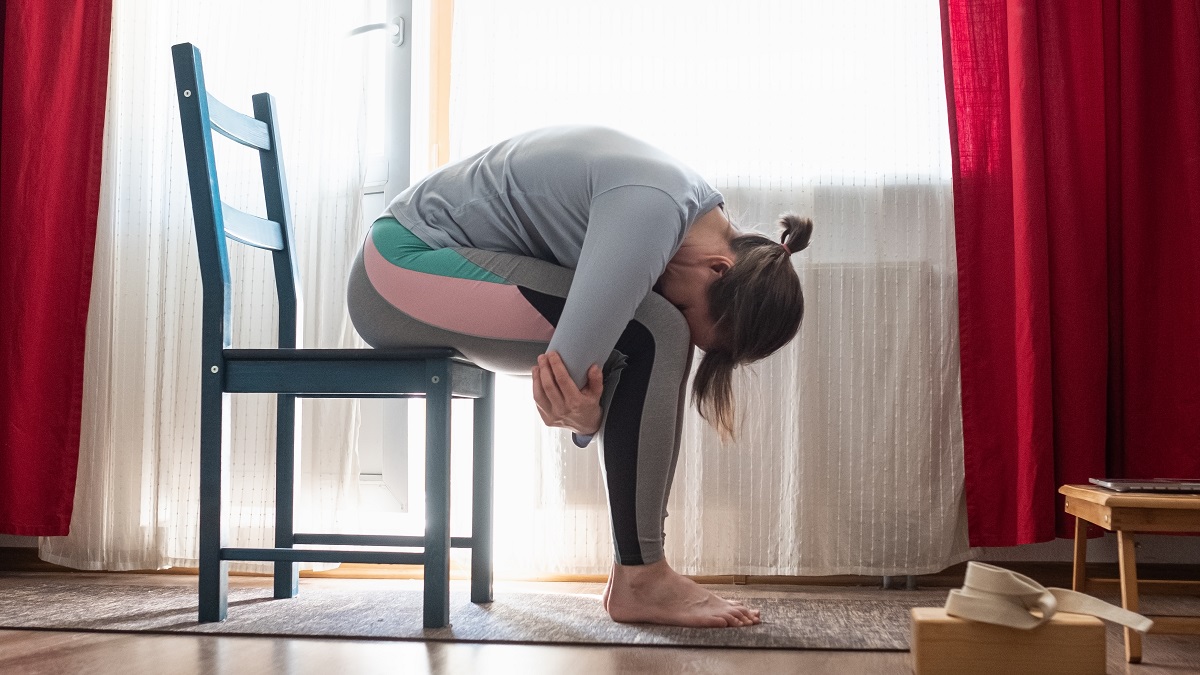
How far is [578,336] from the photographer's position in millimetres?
1270

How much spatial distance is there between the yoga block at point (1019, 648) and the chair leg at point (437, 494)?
2.18ft

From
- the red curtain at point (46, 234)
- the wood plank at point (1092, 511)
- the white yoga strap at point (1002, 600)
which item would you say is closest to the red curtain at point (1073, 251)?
the wood plank at point (1092, 511)

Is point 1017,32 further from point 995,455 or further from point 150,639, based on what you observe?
point 150,639

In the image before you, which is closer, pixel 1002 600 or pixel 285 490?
pixel 1002 600

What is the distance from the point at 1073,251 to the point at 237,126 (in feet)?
5.02

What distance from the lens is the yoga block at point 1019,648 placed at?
106cm

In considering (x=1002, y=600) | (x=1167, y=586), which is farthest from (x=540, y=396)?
(x=1167, y=586)

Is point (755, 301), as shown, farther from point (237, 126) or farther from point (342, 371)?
point (237, 126)

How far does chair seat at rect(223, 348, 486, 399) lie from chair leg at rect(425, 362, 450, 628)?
1cm

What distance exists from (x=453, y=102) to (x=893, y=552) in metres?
1.25

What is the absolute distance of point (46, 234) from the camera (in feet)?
7.11

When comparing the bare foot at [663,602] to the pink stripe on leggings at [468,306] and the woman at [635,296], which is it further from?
the pink stripe on leggings at [468,306]

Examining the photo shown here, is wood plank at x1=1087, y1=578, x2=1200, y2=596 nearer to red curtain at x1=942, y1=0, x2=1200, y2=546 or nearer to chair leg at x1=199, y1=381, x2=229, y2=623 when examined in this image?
red curtain at x1=942, y1=0, x2=1200, y2=546

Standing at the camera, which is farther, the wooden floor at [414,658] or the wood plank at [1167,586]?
the wood plank at [1167,586]
